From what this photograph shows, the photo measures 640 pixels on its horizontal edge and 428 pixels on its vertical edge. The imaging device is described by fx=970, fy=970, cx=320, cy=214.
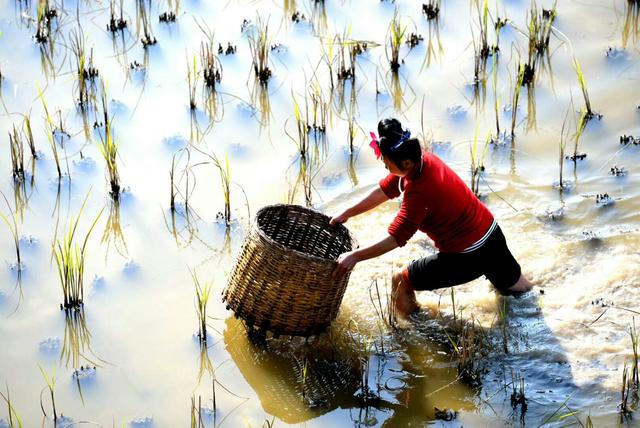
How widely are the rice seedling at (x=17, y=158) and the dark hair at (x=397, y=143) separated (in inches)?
104

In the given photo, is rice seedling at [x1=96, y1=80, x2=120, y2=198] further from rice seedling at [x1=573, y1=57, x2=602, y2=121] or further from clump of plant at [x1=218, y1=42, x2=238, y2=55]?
rice seedling at [x1=573, y1=57, x2=602, y2=121]

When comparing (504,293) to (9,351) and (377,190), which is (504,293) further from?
(9,351)

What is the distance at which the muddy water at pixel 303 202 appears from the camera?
15.7ft

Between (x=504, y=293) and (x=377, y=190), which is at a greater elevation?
(x=377, y=190)

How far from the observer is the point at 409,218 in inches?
183

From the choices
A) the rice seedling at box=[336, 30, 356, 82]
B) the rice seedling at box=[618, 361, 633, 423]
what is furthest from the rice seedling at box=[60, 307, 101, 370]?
the rice seedling at box=[336, 30, 356, 82]

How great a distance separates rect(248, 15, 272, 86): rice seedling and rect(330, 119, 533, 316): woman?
222 cm

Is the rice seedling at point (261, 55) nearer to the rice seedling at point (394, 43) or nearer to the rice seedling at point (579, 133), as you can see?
the rice seedling at point (394, 43)

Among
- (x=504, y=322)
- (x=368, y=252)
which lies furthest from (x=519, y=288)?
(x=368, y=252)

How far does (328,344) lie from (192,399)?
3.12 feet

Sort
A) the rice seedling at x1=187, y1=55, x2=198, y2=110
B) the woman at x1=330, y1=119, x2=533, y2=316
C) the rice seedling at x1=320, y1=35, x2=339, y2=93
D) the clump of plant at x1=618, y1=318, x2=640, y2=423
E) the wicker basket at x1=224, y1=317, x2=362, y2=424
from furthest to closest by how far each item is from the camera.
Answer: the rice seedling at x1=320, y1=35, x2=339, y2=93, the rice seedling at x1=187, y1=55, x2=198, y2=110, the wicker basket at x1=224, y1=317, x2=362, y2=424, the woman at x1=330, y1=119, x2=533, y2=316, the clump of plant at x1=618, y1=318, x2=640, y2=423

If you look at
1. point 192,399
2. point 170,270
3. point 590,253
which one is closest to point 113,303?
point 170,270

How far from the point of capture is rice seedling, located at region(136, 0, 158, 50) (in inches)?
294

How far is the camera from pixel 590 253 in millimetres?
5582
